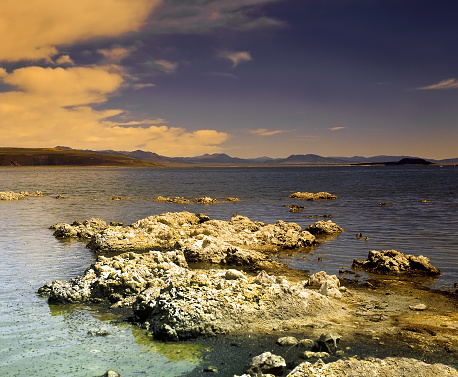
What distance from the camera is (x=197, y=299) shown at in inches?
435

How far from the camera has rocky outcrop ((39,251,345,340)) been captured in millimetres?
10383

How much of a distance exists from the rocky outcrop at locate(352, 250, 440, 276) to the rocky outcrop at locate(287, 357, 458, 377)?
9.45m

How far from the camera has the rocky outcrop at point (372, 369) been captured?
7.70 metres

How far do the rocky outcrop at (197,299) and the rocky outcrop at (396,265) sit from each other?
6.06m

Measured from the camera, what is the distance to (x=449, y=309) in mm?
12180

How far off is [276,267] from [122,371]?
1058cm

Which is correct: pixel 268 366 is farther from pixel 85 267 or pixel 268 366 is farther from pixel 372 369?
pixel 85 267

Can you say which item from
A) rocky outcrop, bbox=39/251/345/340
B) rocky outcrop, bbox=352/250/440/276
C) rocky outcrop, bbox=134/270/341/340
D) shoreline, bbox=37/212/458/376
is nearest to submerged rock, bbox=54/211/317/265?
shoreline, bbox=37/212/458/376

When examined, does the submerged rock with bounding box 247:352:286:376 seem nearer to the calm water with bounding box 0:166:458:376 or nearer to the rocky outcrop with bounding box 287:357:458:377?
the rocky outcrop with bounding box 287:357:458:377

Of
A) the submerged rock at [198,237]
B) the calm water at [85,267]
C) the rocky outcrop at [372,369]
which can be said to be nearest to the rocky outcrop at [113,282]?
the calm water at [85,267]

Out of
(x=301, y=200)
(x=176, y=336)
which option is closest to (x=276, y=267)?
(x=176, y=336)

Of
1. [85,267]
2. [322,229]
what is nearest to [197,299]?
[85,267]

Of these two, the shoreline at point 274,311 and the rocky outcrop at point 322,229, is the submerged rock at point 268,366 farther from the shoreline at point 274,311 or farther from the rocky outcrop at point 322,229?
the rocky outcrop at point 322,229

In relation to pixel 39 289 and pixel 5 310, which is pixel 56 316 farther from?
pixel 39 289
